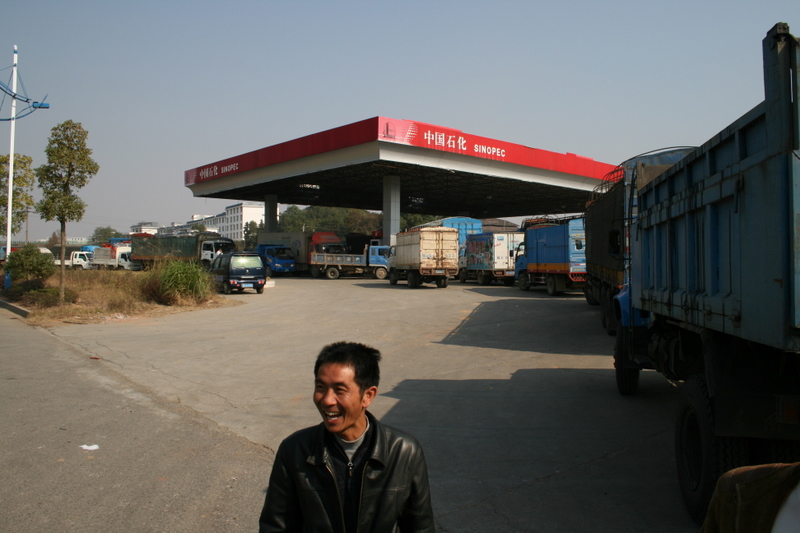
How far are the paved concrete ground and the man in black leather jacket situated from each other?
181 centimetres

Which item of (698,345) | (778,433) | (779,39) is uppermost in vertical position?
(779,39)

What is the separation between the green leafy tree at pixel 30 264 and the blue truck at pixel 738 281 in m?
24.2

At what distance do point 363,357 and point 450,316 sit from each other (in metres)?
14.7

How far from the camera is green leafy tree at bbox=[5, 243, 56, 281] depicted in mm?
22656

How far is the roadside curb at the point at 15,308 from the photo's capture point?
1737 centimetres

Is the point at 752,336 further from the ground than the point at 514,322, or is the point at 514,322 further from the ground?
the point at 752,336

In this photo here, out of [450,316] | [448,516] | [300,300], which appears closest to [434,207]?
[300,300]

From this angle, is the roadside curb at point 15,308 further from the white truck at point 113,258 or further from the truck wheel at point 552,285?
the white truck at point 113,258

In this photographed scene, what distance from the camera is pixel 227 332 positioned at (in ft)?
45.4

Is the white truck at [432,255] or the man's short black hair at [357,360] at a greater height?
the white truck at [432,255]

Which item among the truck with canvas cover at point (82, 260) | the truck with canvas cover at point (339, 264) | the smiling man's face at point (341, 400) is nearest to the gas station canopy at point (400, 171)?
the truck with canvas cover at point (339, 264)

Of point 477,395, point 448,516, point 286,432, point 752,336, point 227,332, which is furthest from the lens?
point 227,332

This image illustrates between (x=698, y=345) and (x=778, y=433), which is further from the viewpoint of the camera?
(x=698, y=345)

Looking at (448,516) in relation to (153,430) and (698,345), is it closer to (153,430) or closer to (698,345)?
(698,345)
